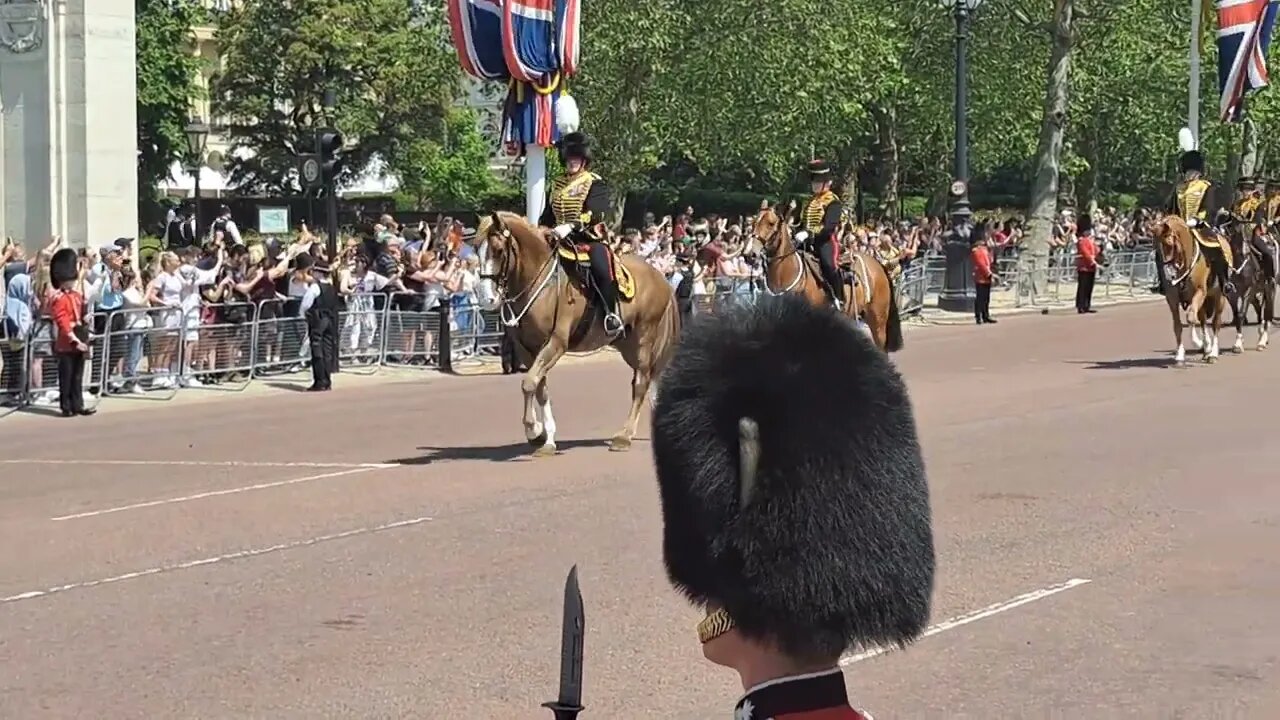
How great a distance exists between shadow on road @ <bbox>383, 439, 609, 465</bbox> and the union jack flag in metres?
28.8

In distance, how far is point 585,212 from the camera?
16219mm

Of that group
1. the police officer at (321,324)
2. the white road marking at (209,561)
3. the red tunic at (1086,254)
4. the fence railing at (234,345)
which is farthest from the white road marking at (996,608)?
the red tunic at (1086,254)

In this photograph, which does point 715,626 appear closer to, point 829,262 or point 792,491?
point 792,491

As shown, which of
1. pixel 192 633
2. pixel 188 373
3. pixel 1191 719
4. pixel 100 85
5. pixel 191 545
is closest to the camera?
pixel 1191 719

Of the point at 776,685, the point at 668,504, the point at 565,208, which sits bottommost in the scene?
the point at 776,685

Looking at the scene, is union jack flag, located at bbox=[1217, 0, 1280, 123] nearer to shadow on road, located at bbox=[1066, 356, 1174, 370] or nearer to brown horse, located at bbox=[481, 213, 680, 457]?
shadow on road, located at bbox=[1066, 356, 1174, 370]

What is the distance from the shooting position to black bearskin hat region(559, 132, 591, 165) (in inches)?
640

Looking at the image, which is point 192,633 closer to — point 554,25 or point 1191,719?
point 1191,719

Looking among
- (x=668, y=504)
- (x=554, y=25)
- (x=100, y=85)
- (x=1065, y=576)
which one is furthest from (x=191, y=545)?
(x=100, y=85)

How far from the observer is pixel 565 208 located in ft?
53.1

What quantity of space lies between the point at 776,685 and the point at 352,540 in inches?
353

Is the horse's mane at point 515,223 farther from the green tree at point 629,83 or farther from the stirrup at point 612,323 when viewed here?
the green tree at point 629,83

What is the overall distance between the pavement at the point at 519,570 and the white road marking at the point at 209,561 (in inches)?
1.2

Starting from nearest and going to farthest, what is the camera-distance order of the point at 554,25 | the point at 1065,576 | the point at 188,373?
the point at 1065,576, the point at 188,373, the point at 554,25
